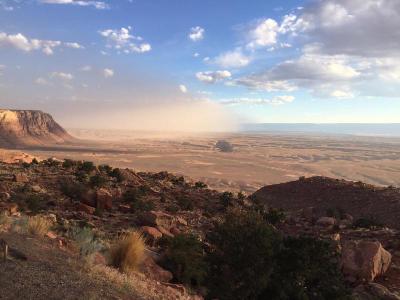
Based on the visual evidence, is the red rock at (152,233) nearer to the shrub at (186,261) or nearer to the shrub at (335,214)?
the shrub at (186,261)

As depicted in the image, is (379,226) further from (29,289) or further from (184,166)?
(184,166)

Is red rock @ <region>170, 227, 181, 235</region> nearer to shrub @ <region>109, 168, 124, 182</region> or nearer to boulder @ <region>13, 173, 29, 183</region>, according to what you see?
boulder @ <region>13, 173, 29, 183</region>

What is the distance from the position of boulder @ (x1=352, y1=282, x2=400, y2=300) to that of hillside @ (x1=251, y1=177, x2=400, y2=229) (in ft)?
32.6

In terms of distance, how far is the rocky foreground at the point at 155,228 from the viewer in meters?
6.89

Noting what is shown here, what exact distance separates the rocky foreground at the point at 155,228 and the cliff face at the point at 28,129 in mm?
77968

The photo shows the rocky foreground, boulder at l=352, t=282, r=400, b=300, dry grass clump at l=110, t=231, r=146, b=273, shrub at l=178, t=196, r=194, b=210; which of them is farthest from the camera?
shrub at l=178, t=196, r=194, b=210

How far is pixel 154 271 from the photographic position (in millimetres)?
8891

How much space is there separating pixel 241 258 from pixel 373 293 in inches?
137

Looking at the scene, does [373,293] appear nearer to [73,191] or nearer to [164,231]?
[164,231]

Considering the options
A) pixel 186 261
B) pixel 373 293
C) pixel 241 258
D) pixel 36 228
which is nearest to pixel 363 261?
pixel 373 293

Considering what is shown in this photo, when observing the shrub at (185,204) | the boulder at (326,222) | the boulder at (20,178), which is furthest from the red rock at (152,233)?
the boulder at (20,178)

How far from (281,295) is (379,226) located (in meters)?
10.4

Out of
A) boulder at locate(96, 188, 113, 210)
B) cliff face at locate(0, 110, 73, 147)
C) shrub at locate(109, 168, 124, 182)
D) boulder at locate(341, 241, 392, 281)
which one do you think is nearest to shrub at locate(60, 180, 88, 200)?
boulder at locate(96, 188, 113, 210)

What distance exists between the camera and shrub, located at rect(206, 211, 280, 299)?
26.8 ft
